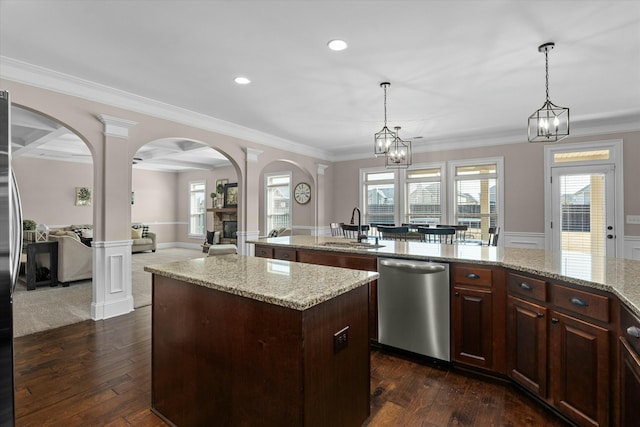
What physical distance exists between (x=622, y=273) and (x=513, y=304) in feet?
1.96

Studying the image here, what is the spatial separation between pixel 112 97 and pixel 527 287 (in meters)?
4.45

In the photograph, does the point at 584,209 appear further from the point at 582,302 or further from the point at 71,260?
the point at 71,260

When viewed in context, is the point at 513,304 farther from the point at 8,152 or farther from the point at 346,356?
the point at 8,152

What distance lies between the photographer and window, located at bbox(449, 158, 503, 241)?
596 centimetres

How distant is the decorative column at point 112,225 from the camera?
3.65 meters

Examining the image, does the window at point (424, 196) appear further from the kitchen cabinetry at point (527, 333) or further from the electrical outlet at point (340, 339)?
the electrical outlet at point (340, 339)

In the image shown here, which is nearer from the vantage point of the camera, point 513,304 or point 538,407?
point 538,407

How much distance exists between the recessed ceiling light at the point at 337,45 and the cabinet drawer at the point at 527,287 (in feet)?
7.24

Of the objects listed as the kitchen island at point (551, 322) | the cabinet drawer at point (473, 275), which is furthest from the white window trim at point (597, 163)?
the cabinet drawer at point (473, 275)

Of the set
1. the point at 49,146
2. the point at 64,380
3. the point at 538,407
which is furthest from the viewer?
the point at 49,146

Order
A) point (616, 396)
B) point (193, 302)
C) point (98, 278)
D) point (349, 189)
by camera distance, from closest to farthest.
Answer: point (616, 396)
point (193, 302)
point (98, 278)
point (349, 189)

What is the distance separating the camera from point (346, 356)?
5.11ft

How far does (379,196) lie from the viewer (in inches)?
286

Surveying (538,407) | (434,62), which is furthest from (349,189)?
(538,407)
